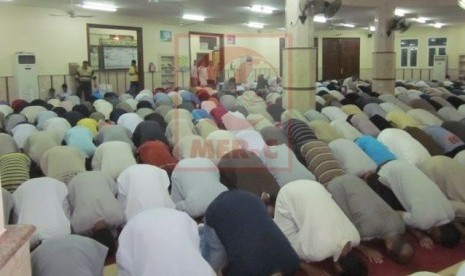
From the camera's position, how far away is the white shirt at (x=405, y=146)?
487cm

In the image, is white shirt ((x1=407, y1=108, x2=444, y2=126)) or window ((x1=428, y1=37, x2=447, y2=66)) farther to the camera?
window ((x1=428, y1=37, x2=447, y2=66))

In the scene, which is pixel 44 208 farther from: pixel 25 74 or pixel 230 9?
pixel 230 9

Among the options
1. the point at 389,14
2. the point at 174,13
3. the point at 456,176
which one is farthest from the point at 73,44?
the point at 456,176

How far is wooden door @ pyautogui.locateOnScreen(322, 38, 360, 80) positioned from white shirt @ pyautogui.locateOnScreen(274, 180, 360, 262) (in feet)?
55.1

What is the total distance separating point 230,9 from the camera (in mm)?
12023

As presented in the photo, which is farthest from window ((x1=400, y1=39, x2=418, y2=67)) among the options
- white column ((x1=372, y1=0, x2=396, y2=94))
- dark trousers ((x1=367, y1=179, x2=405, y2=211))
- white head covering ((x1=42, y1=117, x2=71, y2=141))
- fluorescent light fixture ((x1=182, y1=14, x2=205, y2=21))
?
dark trousers ((x1=367, y1=179, x2=405, y2=211))

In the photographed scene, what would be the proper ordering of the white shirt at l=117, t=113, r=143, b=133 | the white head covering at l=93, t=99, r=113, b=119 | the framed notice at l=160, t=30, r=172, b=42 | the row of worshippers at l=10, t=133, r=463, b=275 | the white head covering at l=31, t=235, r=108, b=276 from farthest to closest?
the framed notice at l=160, t=30, r=172, b=42 → the white head covering at l=93, t=99, r=113, b=119 → the white shirt at l=117, t=113, r=143, b=133 → the row of worshippers at l=10, t=133, r=463, b=275 → the white head covering at l=31, t=235, r=108, b=276

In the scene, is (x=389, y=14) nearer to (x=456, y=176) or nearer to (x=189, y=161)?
(x=456, y=176)

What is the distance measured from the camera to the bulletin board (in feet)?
42.0

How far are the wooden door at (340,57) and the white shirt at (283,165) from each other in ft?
51.0

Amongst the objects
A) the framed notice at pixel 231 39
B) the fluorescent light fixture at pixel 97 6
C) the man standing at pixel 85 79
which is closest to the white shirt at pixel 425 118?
the fluorescent light fixture at pixel 97 6

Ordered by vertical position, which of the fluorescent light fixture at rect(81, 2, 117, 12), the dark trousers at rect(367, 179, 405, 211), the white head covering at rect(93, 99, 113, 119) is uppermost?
the fluorescent light fixture at rect(81, 2, 117, 12)

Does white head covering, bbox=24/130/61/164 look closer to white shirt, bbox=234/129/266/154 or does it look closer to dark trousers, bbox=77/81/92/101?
white shirt, bbox=234/129/266/154

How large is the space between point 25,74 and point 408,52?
15751 mm
